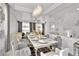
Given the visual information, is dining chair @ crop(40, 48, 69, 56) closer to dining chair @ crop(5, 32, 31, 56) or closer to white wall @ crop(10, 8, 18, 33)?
dining chair @ crop(5, 32, 31, 56)

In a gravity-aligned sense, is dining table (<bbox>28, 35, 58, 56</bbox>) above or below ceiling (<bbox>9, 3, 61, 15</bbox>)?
below

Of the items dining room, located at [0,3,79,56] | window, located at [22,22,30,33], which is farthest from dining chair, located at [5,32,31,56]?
window, located at [22,22,30,33]

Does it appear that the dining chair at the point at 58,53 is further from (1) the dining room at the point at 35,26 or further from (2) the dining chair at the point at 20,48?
(2) the dining chair at the point at 20,48

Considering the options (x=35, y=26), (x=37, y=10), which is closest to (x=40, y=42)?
(x=35, y=26)

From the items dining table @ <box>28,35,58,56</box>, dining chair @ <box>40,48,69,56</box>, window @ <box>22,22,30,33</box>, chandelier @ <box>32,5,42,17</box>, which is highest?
chandelier @ <box>32,5,42,17</box>

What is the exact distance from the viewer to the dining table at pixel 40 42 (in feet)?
4.34

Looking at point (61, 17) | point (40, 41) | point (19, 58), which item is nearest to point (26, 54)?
point (19, 58)

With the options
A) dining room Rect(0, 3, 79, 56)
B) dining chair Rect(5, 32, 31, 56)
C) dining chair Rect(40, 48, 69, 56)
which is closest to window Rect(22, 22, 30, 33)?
dining room Rect(0, 3, 79, 56)

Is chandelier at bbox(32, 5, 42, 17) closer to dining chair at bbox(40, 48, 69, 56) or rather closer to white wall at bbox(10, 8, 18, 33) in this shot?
white wall at bbox(10, 8, 18, 33)

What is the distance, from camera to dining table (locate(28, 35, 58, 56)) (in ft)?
4.34

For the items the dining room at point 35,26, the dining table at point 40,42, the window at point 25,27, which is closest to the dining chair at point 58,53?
the dining room at point 35,26

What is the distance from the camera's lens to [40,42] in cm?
133

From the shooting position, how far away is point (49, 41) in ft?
4.41

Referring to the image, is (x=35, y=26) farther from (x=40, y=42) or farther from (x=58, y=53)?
(x=58, y=53)
